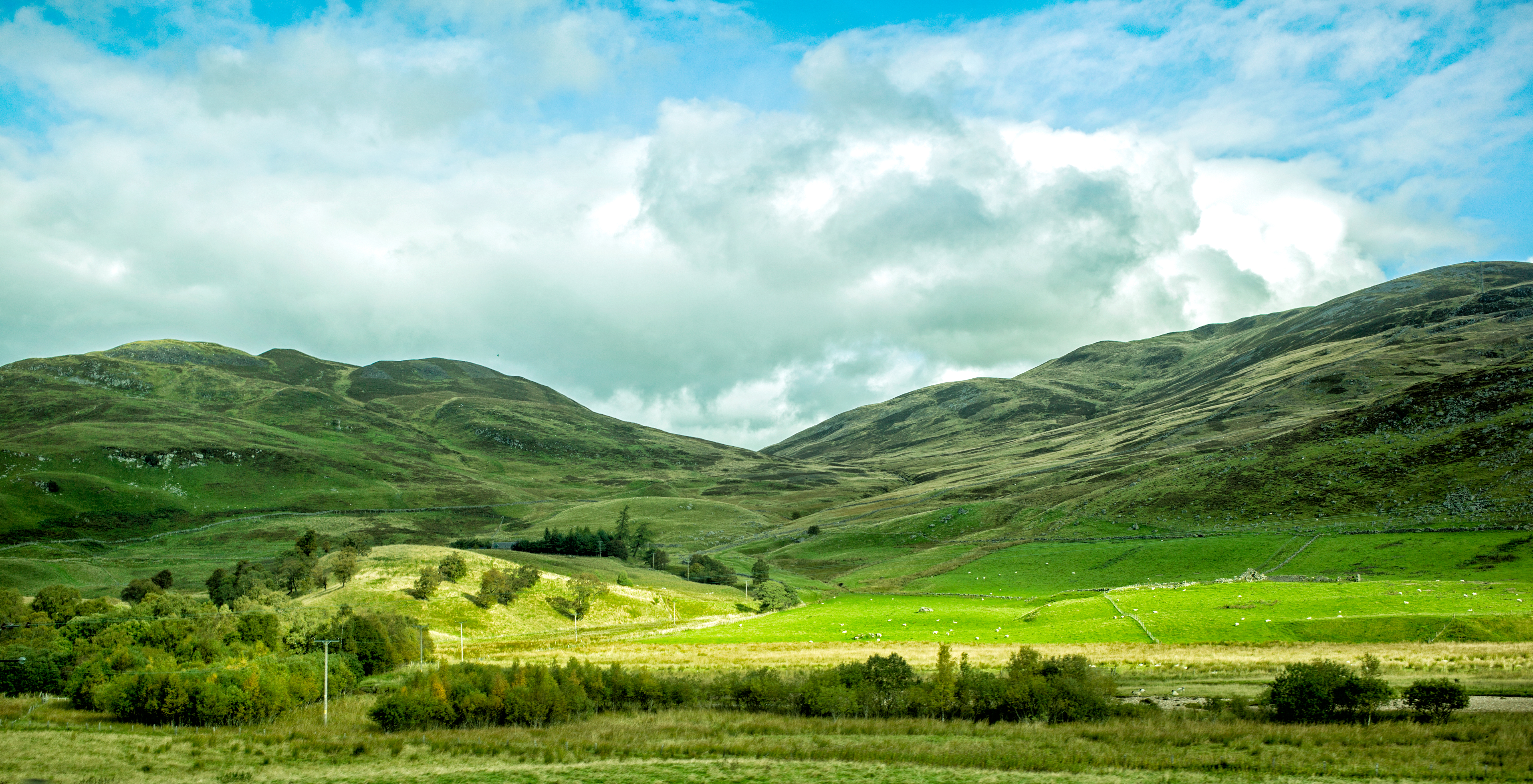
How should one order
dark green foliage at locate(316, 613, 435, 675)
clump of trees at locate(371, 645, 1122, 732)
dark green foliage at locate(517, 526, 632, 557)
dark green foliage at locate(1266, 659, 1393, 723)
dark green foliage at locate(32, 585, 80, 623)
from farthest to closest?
dark green foliage at locate(517, 526, 632, 557)
dark green foliage at locate(32, 585, 80, 623)
dark green foliage at locate(316, 613, 435, 675)
clump of trees at locate(371, 645, 1122, 732)
dark green foliage at locate(1266, 659, 1393, 723)

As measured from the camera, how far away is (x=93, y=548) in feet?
510

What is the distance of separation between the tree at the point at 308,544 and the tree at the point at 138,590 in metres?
17.0

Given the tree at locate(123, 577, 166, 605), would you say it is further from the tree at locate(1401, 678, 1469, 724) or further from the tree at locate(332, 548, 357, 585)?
the tree at locate(1401, 678, 1469, 724)

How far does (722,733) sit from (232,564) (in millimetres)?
135284

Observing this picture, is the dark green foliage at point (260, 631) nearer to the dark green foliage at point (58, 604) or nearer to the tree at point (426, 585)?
the dark green foliage at point (58, 604)

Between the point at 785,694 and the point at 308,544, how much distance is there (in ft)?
318

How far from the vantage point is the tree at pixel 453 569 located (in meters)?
99.3

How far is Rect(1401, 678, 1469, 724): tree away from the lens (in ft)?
110

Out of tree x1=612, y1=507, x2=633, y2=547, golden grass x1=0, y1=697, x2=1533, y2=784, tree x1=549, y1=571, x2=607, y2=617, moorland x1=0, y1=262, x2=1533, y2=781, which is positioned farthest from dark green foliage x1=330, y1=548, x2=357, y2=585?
tree x1=612, y1=507, x2=633, y2=547

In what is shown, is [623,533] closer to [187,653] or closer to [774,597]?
[774,597]

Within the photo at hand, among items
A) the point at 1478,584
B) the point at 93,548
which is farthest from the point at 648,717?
the point at 93,548

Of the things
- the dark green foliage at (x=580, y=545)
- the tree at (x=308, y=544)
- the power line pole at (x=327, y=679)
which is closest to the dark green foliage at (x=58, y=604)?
the power line pole at (x=327, y=679)

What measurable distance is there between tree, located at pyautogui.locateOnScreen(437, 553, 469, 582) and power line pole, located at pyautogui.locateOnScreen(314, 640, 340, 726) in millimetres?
34236

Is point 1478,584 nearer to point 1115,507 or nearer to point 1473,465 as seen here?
point 1473,465
